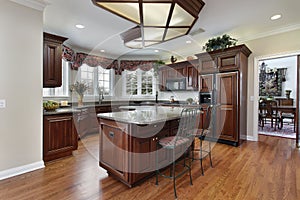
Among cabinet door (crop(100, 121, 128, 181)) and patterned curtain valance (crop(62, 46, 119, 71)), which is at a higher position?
patterned curtain valance (crop(62, 46, 119, 71))

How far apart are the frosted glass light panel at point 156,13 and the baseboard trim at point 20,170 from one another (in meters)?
2.86

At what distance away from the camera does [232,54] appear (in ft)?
12.8

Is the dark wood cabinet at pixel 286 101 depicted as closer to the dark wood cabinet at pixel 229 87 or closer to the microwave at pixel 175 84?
the dark wood cabinet at pixel 229 87

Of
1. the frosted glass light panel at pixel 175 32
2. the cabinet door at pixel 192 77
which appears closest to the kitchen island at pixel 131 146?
the frosted glass light panel at pixel 175 32

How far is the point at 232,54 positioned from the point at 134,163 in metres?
3.44

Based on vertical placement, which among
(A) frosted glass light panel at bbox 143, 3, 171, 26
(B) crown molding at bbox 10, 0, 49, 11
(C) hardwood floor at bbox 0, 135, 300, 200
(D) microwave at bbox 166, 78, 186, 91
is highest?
(B) crown molding at bbox 10, 0, 49, 11

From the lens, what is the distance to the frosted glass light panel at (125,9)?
2.06m

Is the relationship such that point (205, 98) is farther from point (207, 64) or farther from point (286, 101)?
point (286, 101)

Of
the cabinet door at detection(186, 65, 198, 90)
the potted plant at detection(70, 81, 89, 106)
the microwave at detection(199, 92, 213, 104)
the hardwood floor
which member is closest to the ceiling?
the cabinet door at detection(186, 65, 198, 90)

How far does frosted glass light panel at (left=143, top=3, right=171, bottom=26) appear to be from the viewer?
2.09 meters

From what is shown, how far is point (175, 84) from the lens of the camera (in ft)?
18.5

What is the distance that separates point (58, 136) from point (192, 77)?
13.0 ft

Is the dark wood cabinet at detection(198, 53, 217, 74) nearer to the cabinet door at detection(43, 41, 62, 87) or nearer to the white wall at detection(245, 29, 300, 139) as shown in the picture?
the white wall at detection(245, 29, 300, 139)

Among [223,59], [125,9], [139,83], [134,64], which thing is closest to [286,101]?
[223,59]
